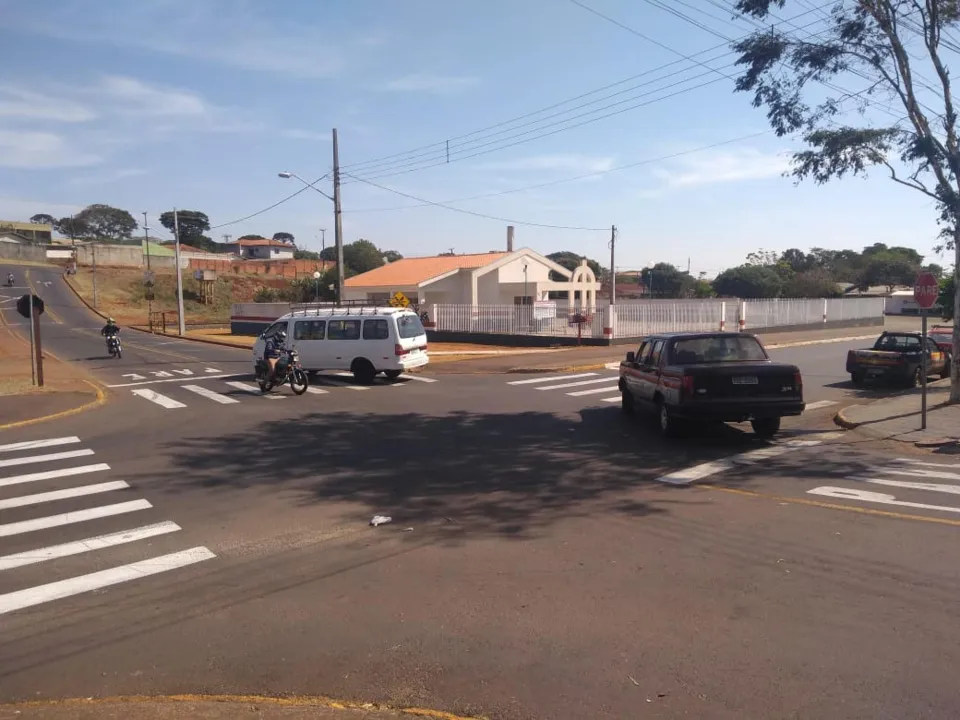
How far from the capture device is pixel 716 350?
475 inches

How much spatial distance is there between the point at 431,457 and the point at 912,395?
1184cm

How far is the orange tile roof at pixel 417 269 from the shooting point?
47.4m

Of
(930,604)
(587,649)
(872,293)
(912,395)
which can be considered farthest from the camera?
(872,293)

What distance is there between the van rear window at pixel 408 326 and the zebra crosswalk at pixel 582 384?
10.1ft

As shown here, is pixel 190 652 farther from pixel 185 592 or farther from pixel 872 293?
pixel 872 293

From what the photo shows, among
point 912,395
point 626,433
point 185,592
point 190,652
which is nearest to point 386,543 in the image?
point 185,592

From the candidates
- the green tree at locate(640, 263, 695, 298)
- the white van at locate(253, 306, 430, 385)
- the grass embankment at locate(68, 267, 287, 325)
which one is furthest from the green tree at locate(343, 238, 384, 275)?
the white van at locate(253, 306, 430, 385)

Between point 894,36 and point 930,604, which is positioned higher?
point 894,36

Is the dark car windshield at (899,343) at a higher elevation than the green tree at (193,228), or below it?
below

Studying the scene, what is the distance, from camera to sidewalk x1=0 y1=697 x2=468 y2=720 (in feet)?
12.4

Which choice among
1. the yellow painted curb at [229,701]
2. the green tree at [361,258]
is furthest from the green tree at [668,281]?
the yellow painted curb at [229,701]

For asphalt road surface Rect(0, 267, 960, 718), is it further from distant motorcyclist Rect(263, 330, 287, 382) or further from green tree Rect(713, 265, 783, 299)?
green tree Rect(713, 265, 783, 299)

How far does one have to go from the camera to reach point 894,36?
13.5 meters

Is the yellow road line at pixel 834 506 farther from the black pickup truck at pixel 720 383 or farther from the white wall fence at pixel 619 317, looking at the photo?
the white wall fence at pixel 619 317
